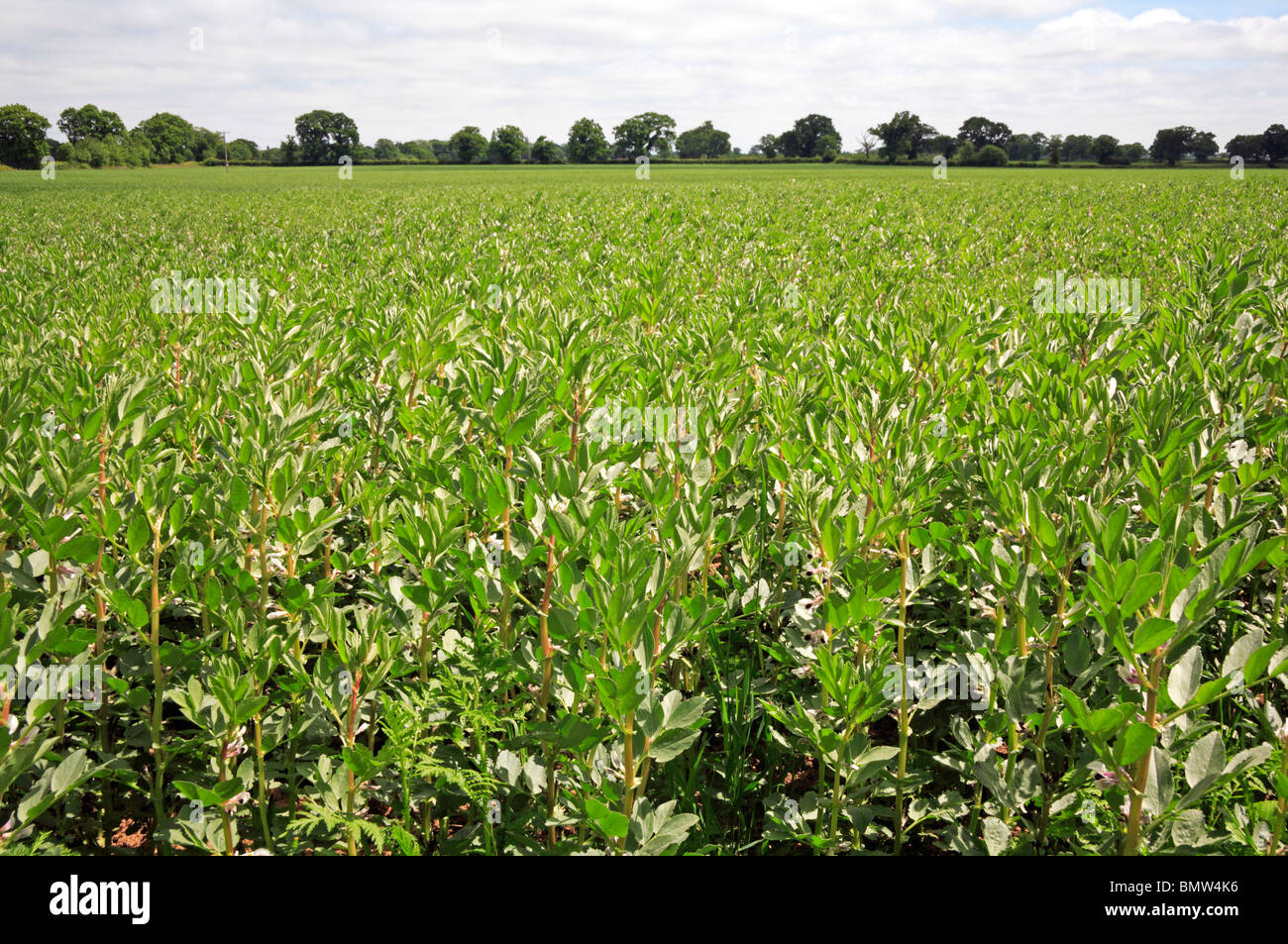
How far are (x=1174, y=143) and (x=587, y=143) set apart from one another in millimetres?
77270

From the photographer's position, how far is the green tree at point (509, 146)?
115812 mm

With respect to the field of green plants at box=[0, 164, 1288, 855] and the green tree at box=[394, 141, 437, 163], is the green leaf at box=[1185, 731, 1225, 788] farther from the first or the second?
the green tree at box=[394, 141, 437, 163]

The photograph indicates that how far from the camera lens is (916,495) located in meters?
2.30

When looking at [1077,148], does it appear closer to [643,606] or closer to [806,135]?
[806,135]

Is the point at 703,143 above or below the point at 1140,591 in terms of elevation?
above

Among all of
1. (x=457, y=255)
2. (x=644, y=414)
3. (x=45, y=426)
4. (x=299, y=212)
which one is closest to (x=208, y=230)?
(x=299, y=212)

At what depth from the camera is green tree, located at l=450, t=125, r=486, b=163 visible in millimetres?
122188

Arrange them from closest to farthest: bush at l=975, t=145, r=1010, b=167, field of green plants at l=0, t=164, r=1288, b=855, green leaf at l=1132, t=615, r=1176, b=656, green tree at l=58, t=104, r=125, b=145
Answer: green leaf at l=1132, t=615, r=1176, b=656 → field of green plants at l=0, t=164, r=1288, b=855 → bush at l=975, t=145, r=1010, b=167 → green tree at l=58, t=104, r=125, b=145

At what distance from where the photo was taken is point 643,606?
160cm

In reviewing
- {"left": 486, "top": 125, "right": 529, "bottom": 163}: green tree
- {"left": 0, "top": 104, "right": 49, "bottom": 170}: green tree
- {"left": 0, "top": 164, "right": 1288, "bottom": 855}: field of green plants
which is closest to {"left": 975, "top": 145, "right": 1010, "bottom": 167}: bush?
{"left": 486, "top": 125, "right": 529, "bottom": 163}: green tree

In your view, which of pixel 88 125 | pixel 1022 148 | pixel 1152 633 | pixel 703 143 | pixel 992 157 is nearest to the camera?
pixel 1152 633

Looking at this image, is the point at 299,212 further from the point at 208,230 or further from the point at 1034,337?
the point at 1034,337

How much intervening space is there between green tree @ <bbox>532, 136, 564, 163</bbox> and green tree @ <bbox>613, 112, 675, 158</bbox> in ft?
31.3

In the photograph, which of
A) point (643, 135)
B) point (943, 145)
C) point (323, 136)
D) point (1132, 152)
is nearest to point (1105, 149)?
point (1132, 152)
